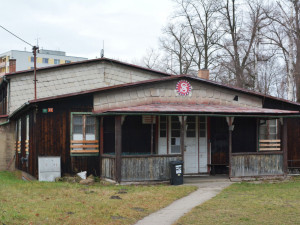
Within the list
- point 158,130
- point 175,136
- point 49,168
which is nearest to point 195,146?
point 175,136

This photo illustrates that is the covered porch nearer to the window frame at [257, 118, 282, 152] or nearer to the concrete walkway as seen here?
the window frame at [257, 118, 282, 152]

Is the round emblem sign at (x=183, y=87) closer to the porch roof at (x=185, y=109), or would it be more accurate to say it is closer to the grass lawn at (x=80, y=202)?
the porch roof at (x=185, y=109)

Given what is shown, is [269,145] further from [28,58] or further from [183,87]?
[28,58]

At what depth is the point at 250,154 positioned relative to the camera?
55.0 ft

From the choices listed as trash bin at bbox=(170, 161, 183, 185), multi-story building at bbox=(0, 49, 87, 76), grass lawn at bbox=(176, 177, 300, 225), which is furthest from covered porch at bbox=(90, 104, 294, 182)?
multi-story building at bbox=(0, 49, 87, 76)

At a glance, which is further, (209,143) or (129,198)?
(209,143)

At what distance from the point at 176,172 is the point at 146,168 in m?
1.08

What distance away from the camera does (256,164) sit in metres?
16.8

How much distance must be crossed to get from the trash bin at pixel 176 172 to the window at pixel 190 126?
2712 mm

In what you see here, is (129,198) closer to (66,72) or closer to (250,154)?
(250,154)

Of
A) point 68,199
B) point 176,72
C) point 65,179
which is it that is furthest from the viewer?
point 176,72

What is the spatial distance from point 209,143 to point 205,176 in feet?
4.68

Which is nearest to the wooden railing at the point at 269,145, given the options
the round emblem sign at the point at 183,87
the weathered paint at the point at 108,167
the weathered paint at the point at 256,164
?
the weathered paint at the point at 256,164

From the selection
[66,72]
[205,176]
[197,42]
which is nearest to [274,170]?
[205,176]
